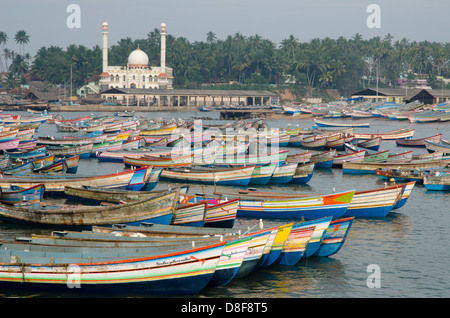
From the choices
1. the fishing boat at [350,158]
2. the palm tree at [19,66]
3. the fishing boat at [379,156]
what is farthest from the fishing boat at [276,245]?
the palm tree at [19,66]

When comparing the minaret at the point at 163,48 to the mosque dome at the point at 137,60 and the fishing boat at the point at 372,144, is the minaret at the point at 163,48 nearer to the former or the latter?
the mosque dome at the point at 137,60

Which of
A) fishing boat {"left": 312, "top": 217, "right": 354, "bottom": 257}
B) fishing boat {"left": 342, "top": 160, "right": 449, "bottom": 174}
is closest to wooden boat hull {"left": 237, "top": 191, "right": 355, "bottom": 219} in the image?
fishing boat {"left": 312, "top": 217, "right": 354, "bottom": 257}

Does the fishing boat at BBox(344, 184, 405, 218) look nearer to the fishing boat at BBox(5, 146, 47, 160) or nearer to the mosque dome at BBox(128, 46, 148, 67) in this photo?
the fishing boat at BBox(5, 146, 47, 160)

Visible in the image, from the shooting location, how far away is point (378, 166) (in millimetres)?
46656

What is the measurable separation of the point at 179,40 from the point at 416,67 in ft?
255

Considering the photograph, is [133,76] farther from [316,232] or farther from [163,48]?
[316,232]

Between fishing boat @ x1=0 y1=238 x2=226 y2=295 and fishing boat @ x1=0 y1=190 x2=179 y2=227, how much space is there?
6.84m

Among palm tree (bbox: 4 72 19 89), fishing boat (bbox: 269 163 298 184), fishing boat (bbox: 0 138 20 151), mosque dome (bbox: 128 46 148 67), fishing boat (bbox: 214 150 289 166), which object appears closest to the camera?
fishing boat (bbox: 269 163 298 184)

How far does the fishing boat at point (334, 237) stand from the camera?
24234mm

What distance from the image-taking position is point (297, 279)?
73.7ft

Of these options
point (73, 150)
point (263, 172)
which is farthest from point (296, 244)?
point (73, 150)

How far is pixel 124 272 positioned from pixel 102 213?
848 centimetres

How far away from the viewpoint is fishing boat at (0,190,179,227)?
2684 cm
